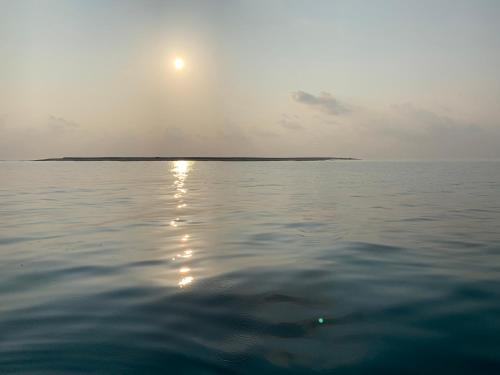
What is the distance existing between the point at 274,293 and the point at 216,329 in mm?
2358

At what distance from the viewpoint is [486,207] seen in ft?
84.5

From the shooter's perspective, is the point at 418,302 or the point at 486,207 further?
the point at 486,207

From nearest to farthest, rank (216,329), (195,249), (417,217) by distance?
(216,329) < (195,249) < (417,217)

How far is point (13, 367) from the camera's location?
6137 mm

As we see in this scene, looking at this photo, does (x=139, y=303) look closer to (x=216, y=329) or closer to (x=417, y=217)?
(x=216, y=329)

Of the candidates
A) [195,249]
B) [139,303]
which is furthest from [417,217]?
[139,303]

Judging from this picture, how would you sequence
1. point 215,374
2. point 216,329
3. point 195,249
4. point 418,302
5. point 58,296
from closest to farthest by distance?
point 215,374, point 216,329, point 418,302, point 58,296, point 195,249

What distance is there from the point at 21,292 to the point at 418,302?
27.8 feet


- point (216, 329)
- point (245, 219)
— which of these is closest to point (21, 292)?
point (216, 329)

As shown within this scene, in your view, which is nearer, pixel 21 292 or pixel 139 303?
pixel 139 303

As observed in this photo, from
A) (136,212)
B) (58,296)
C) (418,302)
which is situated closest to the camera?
(418,302)

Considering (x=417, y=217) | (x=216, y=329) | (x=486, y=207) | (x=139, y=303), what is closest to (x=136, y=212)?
(x=417, y=217)

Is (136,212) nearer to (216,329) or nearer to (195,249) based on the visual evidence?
(195,249)

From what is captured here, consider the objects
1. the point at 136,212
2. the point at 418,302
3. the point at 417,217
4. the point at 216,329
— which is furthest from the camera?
the point at 136,212
